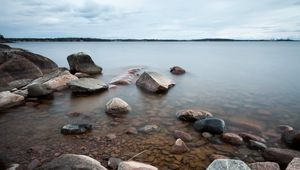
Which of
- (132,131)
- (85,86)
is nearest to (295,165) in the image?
(132,131)

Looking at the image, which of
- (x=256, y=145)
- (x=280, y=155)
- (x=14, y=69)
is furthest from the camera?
(x=14, y=69)

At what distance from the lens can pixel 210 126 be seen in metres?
6.51

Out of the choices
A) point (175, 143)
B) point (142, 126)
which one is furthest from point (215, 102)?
point (175, 143)

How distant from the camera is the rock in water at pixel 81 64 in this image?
1729 cm

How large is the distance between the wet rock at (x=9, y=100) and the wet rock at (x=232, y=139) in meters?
6.78

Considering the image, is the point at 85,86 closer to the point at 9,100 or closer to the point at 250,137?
the point at 9,100

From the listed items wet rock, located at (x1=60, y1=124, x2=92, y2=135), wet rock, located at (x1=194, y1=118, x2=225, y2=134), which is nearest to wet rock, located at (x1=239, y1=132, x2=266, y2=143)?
wet rock, located at (x1=194, y1=118, x2=225, y2=134)

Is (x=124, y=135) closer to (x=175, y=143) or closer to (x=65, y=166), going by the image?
(x=175, y=143)

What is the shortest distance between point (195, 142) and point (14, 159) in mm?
3833

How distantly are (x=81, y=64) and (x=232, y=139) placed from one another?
1354cm

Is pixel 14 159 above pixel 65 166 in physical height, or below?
below

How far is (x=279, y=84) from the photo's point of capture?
14320 mm

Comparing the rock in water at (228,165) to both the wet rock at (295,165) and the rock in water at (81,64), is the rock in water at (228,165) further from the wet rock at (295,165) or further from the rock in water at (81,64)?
the rock in water at (81,64)

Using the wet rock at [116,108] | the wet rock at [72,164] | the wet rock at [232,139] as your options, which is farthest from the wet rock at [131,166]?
the wet rock at [116,108]
